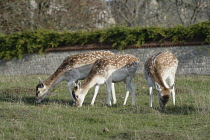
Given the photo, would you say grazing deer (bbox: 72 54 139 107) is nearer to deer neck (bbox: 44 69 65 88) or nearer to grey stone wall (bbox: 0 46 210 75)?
deer neck (bbox: 44 69 65 88)

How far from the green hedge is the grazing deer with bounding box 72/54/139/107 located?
8906 millimetres

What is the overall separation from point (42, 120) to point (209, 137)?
4.16 meters

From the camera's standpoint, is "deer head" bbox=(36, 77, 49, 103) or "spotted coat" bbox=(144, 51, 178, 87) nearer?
"spotted coat" bbox=(144, 51, 178, 87)

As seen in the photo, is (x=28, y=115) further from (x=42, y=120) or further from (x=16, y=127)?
(x=16, y=127)

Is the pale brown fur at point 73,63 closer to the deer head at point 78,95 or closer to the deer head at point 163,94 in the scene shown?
the deer head at point 78,95

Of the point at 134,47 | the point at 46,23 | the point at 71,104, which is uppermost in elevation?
the point at 46,23

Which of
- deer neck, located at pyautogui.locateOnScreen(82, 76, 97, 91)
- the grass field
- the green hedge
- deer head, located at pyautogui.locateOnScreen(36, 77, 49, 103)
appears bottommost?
the grass field

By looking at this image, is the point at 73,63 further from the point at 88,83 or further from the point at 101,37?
the point at 101,37

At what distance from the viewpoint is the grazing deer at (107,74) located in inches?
463

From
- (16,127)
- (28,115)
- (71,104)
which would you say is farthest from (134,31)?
(16,127)

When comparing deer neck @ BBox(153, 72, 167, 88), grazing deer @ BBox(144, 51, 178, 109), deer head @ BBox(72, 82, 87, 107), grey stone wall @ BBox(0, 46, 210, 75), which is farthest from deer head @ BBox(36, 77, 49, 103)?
grey stone wall @ BBox(0, 46, 210, 75)

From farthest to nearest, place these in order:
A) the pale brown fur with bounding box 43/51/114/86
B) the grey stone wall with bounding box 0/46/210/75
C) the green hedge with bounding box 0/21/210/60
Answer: the green hedge with bounding box 0/21/210/60 → the grey stone wall with bounding box 0/46/210/75 → the pale brown fur with bounding box 43/51/114/86

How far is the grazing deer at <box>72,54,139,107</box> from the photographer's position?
38.5 feet

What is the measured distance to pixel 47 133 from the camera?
7879mm
